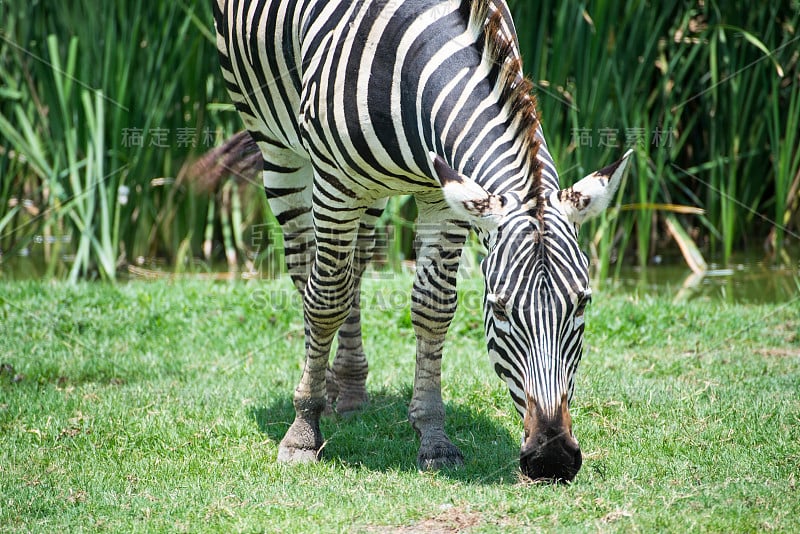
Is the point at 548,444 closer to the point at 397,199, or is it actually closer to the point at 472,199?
the point at 472,199

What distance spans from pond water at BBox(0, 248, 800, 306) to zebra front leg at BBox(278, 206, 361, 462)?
13.1 feet

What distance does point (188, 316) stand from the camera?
7199 millimetres

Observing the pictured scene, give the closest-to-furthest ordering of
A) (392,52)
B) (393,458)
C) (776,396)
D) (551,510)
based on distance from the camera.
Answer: (551,510) → (392,52) → (393,458) → (776,396)

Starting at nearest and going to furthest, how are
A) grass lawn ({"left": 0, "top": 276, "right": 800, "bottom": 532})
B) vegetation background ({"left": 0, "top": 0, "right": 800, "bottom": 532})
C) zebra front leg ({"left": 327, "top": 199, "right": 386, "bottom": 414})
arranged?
grass lawn ({"left": 0, "top": 276, "right": 800, "bottom": 532})
vegetation background ({"left": 0, "top": 0, "right": 800, "bottom": 532})
zebra front leg ({"left": 327, "top": 199, "right": 386, "bottom": 414})

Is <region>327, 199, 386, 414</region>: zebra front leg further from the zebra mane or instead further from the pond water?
the pond water

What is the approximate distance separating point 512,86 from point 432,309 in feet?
4.61

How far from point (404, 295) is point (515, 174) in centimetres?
403

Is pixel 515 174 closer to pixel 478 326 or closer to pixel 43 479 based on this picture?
pixel 43 479

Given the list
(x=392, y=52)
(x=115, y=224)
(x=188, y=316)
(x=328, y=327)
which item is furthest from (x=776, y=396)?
(x=115, y=224)

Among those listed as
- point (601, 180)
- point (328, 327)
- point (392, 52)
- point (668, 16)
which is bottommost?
point (328, 327)

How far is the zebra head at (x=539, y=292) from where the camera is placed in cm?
337

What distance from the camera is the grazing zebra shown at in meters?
3.42

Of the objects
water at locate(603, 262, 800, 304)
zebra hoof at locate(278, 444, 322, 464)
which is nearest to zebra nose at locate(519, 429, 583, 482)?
zebra hoof at locate(278, 444, 322, 464)

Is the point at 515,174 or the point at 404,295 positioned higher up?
the point at 515,174
